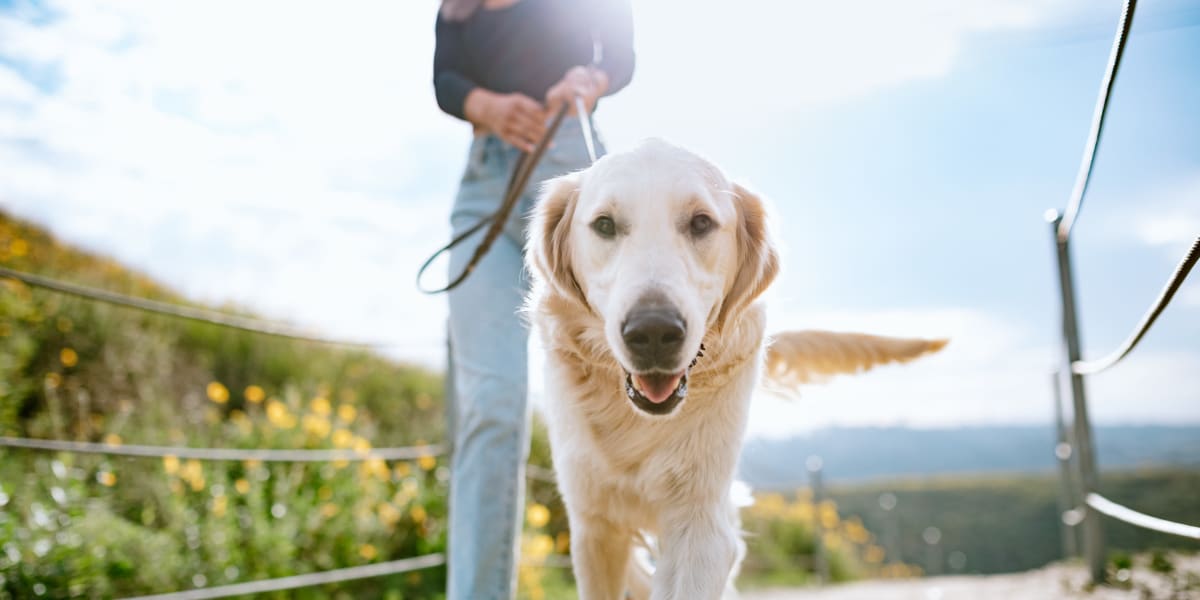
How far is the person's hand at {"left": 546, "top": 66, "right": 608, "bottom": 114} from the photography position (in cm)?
229

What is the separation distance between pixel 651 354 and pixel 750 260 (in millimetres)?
470

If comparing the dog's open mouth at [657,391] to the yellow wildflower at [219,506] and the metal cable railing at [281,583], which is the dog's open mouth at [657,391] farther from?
the yellow wildflower at [219,506]

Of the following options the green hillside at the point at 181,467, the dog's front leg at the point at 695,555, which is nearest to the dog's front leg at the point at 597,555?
the dog's front leg at the point at 695,555

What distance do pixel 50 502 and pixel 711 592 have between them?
287 centimetres

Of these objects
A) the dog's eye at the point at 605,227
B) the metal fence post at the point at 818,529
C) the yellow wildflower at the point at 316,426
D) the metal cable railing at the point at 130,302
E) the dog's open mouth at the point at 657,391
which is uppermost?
the dog's eye at the point at 605,227

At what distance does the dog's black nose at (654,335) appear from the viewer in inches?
60.4

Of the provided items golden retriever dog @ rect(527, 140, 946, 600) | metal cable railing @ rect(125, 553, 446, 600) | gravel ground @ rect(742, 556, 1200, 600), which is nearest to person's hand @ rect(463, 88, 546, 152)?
golden retriever dog @ rect(527, 140, 946, 600)

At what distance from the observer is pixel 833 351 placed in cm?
280

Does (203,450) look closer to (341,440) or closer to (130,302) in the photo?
(130,302)

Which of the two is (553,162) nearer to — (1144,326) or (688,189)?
(688,189)

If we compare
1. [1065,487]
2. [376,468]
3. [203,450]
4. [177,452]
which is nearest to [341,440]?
[376,468]

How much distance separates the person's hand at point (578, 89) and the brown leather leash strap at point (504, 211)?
1.5 inches

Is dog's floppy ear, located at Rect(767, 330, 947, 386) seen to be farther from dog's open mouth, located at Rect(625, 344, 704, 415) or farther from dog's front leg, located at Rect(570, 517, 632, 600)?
dog's open mouth, located at Rect(625, 344, 704, 415)

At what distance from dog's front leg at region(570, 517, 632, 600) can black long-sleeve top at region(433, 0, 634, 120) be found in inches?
47.8
